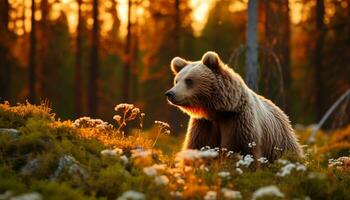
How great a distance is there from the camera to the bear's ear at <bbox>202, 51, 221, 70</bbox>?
9.70 meters

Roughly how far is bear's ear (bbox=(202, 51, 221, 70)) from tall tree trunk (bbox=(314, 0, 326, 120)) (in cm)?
1966

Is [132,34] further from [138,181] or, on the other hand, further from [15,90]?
[138,181]

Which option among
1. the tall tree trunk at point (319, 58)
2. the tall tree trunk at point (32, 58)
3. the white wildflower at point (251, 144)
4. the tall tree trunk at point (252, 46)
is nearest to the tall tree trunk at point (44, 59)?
the tall tree trunk at point (32, 58)

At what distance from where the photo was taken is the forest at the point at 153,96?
282 inches

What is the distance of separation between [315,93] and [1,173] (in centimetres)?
2666

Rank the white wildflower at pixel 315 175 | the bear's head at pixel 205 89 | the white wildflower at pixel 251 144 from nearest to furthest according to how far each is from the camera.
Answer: the white wildflower at pixel 315 175, the white wildflower at pixel 251 144, the bear's head at pixel 205 89

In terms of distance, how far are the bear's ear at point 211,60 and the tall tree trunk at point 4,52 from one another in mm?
21115

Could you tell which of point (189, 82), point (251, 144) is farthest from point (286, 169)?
point (189, 82)

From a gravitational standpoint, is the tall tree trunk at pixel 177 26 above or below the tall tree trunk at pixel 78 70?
above

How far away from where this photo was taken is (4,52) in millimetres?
31188

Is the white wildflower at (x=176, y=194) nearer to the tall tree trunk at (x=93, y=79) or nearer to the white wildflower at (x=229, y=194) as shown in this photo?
the white wildflower at (x=229, y=194)

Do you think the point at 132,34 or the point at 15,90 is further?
the point at 15,90

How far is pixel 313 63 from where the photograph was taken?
31.8m

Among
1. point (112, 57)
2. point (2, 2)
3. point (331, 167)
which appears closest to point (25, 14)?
point (2, 2)
